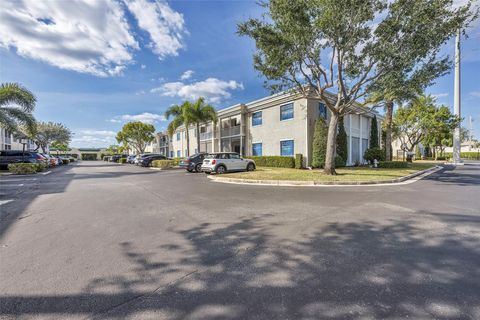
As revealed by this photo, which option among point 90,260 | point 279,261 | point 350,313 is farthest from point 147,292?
A: point 350,313

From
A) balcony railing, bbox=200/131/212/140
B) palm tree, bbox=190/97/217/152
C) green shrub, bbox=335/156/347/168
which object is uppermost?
palm tree, bbox=190/97/217/152

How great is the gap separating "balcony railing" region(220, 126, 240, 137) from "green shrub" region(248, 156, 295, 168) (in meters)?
5.23

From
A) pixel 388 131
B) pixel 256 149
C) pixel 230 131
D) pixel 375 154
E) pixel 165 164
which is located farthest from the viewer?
pixel 230 131

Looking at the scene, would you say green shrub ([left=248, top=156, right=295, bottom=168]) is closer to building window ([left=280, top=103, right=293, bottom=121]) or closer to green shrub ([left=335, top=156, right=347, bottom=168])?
green shrub ([left=335, top=156, right=347, bottom=168])

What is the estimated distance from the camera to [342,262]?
319cm

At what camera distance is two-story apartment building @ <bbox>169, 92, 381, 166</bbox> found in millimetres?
18891

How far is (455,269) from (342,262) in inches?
56.0

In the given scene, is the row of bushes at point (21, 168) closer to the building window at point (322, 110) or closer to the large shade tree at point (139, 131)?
the building window at point (322, 110)

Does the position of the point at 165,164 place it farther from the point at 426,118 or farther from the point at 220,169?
the point at 426,118

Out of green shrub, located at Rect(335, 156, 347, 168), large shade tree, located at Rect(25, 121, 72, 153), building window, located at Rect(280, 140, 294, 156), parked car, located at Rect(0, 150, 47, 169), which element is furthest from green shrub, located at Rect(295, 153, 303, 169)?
large shade tree, located at Rect(25, 121, 72, 153)

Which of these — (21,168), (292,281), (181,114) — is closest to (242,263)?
(292,281)

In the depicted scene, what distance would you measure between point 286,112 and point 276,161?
4.63 m

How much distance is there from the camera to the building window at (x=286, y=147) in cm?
2002

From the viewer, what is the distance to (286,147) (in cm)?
2048
